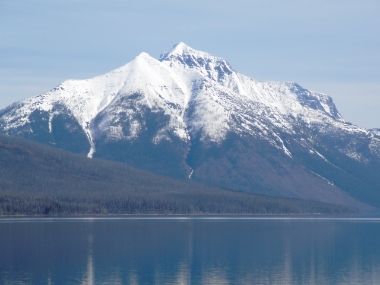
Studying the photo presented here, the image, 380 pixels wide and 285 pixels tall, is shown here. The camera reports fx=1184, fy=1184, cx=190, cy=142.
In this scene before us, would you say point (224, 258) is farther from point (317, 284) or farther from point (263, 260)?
point (317, 284)

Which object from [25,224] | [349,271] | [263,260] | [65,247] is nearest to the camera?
[349,271]

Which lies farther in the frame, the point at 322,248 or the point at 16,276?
the point at 322,248

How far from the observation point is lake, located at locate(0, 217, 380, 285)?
114m

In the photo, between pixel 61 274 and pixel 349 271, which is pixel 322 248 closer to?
pixel 349 271

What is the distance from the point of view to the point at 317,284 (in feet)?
367

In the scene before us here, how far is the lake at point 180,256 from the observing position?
374 feet

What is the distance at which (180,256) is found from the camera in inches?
5408

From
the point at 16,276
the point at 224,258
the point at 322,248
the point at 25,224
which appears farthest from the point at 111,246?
the point at 25,224

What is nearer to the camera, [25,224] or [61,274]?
[61,274]

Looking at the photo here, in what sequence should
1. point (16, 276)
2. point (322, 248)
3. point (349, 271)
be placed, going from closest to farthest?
1. point (16, 276)
2. point (349, 271)
3. point (322, 248)

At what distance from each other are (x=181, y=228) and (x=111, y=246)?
168 feet

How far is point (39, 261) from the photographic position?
408ft

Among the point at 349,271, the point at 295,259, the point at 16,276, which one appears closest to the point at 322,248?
the point at 295,259

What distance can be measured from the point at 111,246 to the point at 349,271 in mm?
36196
